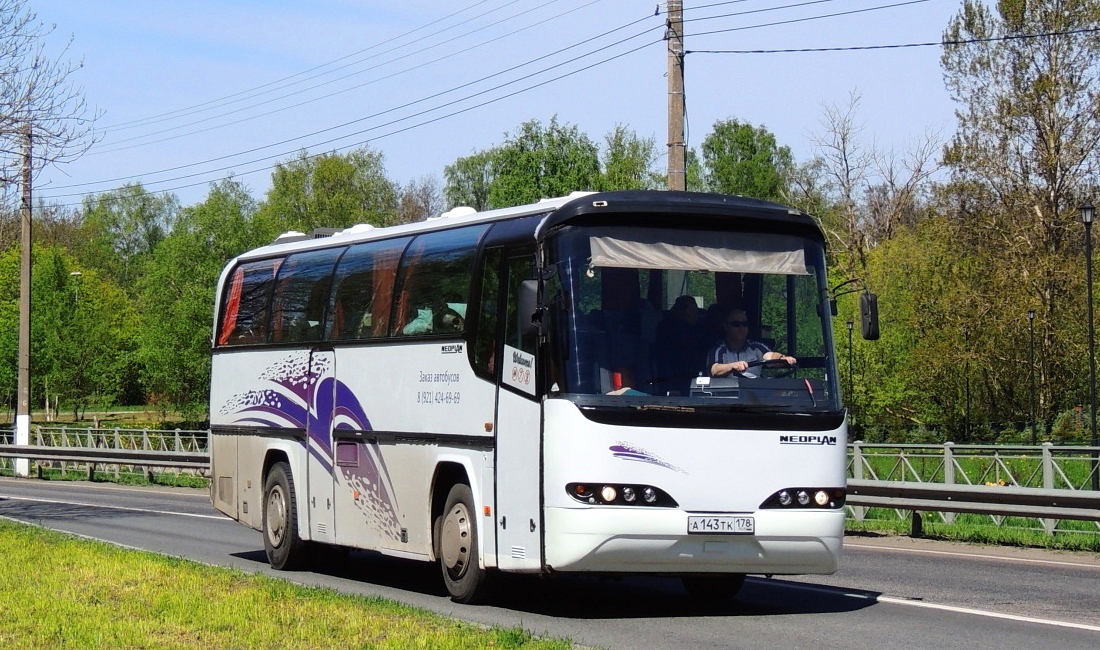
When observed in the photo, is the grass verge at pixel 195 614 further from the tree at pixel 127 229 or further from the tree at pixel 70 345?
the tree at pixel 127 229

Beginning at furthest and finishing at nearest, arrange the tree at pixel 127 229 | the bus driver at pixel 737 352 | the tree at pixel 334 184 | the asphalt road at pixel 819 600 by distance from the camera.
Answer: the tree at pixel 127 229 → the tree at pixel 334 184 → the bus driver at pixel 737 352 → the asphalt road at pixel 819 600

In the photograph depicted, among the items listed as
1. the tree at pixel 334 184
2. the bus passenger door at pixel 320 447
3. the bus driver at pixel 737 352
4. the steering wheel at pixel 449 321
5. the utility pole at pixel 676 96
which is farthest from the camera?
the tree at pixel 334 184

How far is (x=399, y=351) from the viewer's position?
1398 cm

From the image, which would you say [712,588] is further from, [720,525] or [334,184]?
[334,184]

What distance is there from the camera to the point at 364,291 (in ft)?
48.8

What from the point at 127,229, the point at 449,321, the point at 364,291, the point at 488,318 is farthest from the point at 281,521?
the point at 127,229

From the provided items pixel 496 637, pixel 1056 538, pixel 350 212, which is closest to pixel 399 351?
pixel 496 637

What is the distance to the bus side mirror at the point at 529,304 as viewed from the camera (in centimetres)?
1134

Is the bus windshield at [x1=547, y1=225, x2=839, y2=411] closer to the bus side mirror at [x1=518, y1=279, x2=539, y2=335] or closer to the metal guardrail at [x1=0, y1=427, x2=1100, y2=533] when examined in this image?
the bus side mirror at [x1=518, y1=279, x2=539, y2=335]

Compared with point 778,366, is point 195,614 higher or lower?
lower

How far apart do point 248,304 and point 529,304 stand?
6995mm

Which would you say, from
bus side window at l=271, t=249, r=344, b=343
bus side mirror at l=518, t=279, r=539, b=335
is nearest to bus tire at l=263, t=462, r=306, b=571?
bus side window at l=271, t=249, r=344, b=343

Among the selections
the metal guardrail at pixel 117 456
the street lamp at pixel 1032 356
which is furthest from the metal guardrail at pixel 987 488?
the street lamp at pixel 1032 356

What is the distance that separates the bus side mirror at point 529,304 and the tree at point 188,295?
2423 inches
